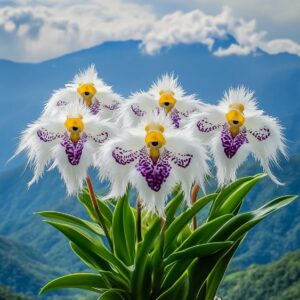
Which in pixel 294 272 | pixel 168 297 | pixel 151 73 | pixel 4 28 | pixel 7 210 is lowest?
pixel 168 297

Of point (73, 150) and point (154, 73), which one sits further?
point (154, 73)

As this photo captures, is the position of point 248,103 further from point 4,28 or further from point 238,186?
point 4,28

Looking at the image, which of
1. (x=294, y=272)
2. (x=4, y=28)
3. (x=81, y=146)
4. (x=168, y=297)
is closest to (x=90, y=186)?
(x=81, y=146)

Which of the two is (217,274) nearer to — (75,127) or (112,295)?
(112,295)

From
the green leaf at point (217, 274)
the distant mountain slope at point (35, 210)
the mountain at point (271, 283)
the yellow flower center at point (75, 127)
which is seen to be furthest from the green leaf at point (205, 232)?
the distant mountain slope at point (35, 210)

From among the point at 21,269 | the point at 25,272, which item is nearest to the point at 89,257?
the point at 25,272

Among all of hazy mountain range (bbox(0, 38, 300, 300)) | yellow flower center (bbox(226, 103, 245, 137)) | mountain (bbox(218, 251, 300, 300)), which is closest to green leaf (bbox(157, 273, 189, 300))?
yellow flower center (bbox(226, 103, 245, 137))
